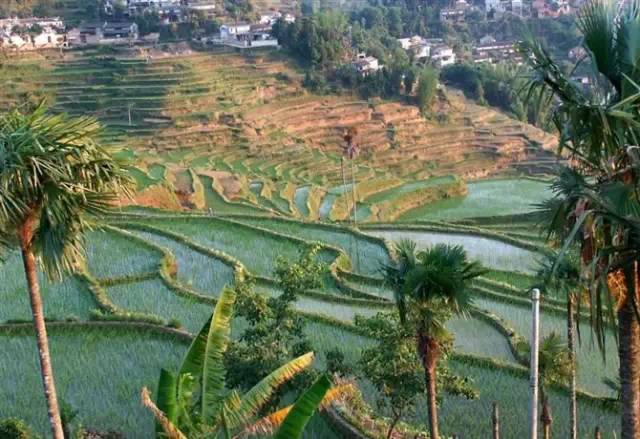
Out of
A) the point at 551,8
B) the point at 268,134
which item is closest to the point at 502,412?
the point at 268,134

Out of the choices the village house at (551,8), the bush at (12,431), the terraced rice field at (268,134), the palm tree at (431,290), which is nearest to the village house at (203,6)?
the terraced rice field at (268,134)

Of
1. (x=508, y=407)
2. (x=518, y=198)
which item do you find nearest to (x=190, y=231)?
(x=508, y=407)

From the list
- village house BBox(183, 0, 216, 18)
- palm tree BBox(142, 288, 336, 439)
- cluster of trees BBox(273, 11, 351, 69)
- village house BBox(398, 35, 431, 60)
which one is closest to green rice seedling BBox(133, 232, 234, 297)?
palm tree BBox(142, 288, 336, 439)

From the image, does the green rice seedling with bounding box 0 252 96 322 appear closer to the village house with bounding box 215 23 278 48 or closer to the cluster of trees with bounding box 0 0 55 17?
the village house with bounding box 215 23 278 48

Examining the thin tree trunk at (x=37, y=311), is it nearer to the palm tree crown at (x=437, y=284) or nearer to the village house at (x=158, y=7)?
the palm tree crown at (x=437, y=284)

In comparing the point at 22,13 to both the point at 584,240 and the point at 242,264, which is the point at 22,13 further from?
the point at 584,240

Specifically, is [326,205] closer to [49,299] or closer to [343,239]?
[343,239]
